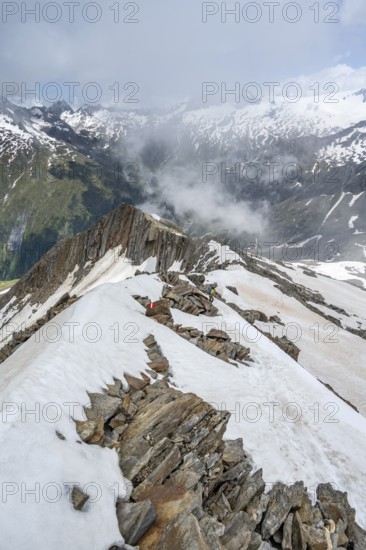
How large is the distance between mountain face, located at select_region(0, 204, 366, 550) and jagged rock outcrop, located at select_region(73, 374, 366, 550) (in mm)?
43

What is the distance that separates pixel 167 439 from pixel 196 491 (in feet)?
6.40

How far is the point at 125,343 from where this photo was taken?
796 inches

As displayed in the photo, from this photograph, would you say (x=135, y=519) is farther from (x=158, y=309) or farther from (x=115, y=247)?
(x=115, y=247)

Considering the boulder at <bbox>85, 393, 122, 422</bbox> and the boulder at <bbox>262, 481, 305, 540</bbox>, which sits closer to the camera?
the boulder at <bbox>262, 481, 305, 540</bbox>

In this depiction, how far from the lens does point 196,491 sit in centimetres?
1142

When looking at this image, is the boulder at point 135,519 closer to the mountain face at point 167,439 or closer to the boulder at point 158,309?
the mountain face at point 167,439

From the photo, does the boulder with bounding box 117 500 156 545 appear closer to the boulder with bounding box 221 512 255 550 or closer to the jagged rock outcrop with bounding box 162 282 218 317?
the boulder with bounding box 221 512 255 550

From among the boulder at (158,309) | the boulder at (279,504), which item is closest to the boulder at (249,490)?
the boulder at (279,504)

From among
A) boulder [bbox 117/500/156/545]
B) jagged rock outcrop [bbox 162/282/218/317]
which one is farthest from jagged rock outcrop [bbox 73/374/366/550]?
jagged rock outcrop [bbox 162/282/218/317]

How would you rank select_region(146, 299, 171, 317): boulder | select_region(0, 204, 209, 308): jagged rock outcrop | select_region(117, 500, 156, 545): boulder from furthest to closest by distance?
select_region(0, 204, 209, 308): jagged rock outcrop, select_region(146, 299, 171, 317): boulder, select_region(117, 500, 156, 545): boulder

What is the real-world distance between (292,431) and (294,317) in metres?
33.4

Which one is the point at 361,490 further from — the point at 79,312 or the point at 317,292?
the point at 317,292

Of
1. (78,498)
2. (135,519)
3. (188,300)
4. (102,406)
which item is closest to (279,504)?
(135,519)

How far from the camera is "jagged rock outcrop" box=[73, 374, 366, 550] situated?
997cm
